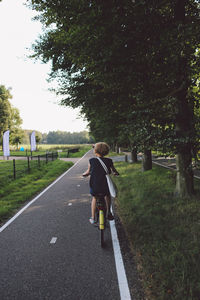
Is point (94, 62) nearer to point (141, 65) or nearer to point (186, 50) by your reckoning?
point (141, 65)

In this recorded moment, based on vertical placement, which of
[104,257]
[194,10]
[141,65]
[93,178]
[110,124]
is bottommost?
[104,257]

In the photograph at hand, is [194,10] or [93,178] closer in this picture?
[93,178]

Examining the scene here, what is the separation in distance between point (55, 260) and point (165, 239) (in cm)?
217

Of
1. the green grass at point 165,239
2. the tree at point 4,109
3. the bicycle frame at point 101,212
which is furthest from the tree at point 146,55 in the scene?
the tree at point 4,109

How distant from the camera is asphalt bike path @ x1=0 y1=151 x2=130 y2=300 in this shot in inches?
102

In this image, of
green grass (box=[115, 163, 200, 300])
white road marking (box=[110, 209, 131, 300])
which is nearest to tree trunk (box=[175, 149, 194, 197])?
green grass (box=[115, 163, 200, 300])

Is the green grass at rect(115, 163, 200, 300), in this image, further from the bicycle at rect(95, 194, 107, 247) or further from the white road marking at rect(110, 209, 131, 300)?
the bicycle at rect(95, 194, 107, 247)

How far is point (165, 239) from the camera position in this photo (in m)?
3.80

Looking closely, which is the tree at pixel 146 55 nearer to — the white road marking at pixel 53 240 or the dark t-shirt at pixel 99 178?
the dark t-shirt at pixel 99 178

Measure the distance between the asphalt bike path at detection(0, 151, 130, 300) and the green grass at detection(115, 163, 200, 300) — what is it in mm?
563

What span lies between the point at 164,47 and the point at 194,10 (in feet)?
7.55

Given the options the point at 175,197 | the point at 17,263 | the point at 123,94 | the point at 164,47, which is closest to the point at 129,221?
the point at 175,197

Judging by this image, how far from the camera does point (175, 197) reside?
240 inches

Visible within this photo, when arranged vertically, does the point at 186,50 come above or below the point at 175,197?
above
